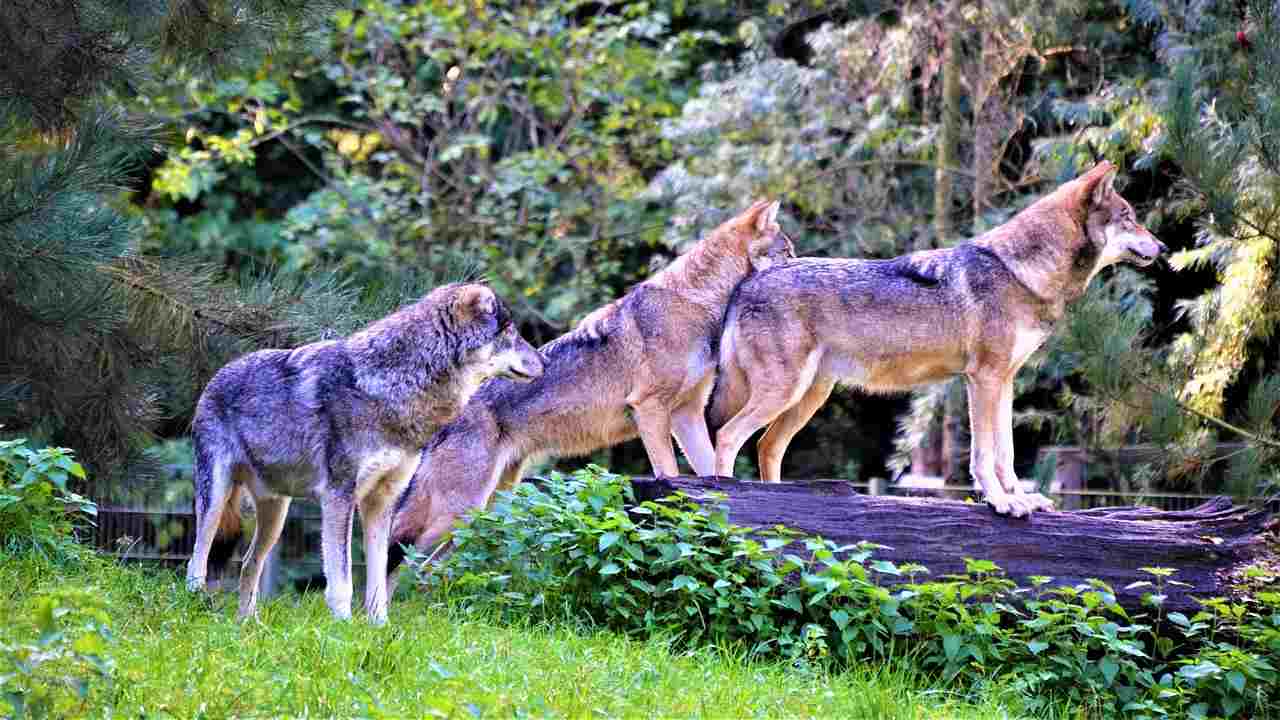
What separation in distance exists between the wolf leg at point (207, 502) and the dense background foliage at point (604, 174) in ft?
5.17

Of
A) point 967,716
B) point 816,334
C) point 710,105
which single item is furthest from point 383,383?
point 710,105

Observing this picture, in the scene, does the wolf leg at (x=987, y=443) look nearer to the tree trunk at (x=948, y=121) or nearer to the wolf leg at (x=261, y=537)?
the wolf leg at (x=261, y=537)

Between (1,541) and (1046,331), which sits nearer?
(1,541)

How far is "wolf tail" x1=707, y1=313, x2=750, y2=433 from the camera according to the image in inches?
354

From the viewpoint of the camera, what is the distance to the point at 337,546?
7.46 metres

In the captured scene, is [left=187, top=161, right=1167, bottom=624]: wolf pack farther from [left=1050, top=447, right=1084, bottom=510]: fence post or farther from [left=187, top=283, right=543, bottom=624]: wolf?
[left=1050, top=447, right=1084, bottom=510]: fence post

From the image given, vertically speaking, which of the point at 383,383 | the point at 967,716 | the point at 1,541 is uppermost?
the point at 383,383

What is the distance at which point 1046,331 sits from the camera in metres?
8.70

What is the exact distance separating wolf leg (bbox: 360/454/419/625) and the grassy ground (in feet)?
1.09

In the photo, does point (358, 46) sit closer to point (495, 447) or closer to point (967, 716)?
point (495, 447)

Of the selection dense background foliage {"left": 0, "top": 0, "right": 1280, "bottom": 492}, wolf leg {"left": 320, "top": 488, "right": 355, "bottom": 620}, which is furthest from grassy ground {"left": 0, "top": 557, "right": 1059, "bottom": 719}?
dense background foliage {"left": 0, "top": 0, "right": 1280, "bottom": 492}

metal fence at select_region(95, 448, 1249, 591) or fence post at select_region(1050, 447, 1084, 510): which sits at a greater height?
fence post at select_region(1050, 447, 1084, 510)

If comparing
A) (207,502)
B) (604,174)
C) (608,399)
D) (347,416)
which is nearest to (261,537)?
(207,502)

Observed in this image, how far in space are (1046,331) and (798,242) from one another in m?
7.11
